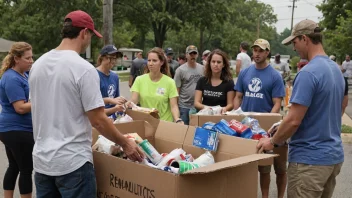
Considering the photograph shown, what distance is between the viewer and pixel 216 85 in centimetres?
493

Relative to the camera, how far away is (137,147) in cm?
268

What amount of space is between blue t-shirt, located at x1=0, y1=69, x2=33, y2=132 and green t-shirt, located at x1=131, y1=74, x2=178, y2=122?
128cm

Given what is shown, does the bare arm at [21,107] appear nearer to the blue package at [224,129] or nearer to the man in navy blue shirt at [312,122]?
the blue package at [224,129]

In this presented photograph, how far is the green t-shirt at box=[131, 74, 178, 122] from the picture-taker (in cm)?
453

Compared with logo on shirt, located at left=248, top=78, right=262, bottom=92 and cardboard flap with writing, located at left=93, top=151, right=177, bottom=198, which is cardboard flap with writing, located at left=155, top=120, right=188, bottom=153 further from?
logo on shirt, located at left=248, top=78, right=262, bottom=92

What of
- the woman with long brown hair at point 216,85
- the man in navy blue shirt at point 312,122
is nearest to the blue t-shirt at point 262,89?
the woman with long brown hair at point 216,85

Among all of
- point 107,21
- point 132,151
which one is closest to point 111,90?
point 132,151

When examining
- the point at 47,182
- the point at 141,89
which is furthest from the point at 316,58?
the point at 141,89

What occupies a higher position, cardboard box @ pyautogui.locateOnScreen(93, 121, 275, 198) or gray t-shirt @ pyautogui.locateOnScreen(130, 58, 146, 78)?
gray t-shirt @ pyautogui.locateOnScreen(130, 58, 146, 78)

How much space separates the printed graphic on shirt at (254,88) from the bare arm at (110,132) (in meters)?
1.99

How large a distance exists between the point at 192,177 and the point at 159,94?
7.30 feet

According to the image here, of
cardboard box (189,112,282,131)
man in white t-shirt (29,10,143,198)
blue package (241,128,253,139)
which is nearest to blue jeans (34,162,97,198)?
man in white t-shirt (29,10,143,198)

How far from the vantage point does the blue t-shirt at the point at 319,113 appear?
265 centimetres

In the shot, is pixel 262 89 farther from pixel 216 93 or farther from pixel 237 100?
pixel 216 93
